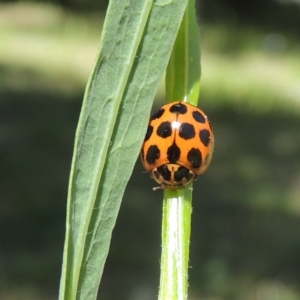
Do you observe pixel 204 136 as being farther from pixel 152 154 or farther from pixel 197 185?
pixel 197 185

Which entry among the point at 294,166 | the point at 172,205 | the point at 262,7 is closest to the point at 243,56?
the point at 262,7

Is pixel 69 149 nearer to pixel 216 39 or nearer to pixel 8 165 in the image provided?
pixel 8 165

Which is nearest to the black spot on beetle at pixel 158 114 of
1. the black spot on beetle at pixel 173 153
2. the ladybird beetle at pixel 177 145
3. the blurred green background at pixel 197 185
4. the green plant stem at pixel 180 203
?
the ladybird beetle at pixel 177 145

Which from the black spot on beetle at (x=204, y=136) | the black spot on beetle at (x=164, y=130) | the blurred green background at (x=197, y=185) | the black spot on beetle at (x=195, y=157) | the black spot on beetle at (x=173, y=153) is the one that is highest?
the blurred green background at (x=197, y=185)

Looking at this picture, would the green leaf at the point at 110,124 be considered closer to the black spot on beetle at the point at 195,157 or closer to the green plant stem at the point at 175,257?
the green plant stem at the point at 175,257

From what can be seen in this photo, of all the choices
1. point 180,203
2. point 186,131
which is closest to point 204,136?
point 186,131

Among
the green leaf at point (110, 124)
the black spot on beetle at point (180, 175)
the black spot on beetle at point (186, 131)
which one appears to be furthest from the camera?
the black spot on beetle at point (186, 131)

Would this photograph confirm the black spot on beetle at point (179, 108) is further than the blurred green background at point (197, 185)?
No
